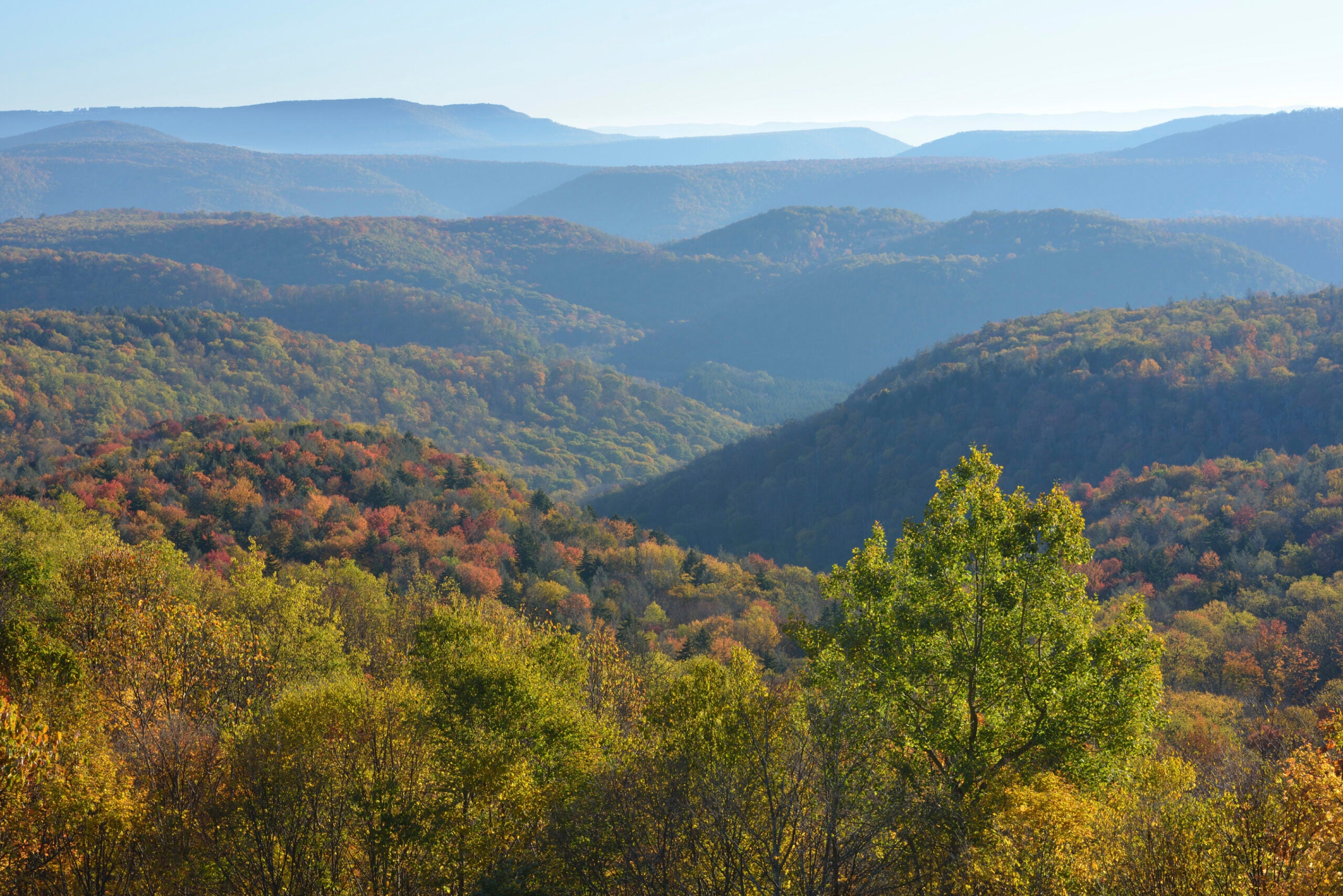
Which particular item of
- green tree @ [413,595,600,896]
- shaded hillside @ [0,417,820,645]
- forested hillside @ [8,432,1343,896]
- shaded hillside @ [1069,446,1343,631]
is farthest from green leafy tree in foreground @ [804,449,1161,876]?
shaded hillside @ [1069,446,1343,631]

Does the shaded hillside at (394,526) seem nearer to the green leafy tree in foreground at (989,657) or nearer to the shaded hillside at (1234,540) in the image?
the shaded hillside at (1234,540)

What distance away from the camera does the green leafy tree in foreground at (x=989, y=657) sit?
18562 millimetres

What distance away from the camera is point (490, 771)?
22.9 meters

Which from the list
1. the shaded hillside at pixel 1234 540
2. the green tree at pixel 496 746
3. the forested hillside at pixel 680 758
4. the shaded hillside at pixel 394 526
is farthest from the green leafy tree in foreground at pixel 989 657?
the shaded hillside at pixel 1234 540

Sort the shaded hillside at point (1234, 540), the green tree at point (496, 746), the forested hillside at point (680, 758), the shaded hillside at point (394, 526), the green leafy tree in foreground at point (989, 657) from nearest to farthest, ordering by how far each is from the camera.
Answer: the forested hillside at point (680, 758) → the green leafy tree in foreground at point (989, 657) → the green tree at point (496, 746) → the shaded hillside at point (1234, 540) → the shaded hillside at point (394, 526)

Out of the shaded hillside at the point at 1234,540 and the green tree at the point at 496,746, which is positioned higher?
the green tree at the point at 496,746

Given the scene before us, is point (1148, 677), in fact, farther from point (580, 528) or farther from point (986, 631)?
point (580, 528)

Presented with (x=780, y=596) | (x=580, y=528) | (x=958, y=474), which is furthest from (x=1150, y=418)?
(x=958, y=474)

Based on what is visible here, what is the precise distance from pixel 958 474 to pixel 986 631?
3744 mm

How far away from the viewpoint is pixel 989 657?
1955 centimetres

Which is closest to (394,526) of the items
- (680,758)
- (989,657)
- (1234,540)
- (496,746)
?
(496,746)

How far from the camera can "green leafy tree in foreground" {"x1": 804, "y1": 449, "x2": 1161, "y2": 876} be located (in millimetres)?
18562

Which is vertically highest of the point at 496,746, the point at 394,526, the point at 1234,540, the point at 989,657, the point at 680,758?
the point at 989,657

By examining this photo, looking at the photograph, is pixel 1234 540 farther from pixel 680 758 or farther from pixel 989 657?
pixel 680 758
